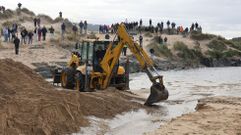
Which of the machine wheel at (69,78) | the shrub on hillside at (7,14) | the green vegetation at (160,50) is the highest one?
the shrub on hillside at (7,14)

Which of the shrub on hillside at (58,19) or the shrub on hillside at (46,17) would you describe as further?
the shrub on hillside at (46,17)

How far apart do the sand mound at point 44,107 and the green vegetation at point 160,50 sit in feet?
123

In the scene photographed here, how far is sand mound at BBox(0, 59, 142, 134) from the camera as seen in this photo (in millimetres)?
13663

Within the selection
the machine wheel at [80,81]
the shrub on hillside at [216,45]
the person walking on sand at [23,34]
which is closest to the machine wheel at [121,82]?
the machine wheel at [80,81]

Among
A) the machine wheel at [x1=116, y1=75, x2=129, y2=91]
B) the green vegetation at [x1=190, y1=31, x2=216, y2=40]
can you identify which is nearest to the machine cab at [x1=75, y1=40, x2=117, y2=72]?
the machine wheel at [x1=116, y1=75, x2=129, y2=91]

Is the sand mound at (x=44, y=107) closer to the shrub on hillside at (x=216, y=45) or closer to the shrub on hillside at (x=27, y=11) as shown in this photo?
the shrub on hillside at (x=27, y=11)

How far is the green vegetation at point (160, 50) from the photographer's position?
58.4m

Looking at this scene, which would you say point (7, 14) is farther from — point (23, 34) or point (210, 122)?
point (210, 122)

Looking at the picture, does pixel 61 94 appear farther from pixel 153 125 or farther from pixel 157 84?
pixel 157 84

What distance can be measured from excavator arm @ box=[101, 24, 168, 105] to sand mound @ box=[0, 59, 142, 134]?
0.97 metres

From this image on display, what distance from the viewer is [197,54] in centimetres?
6538

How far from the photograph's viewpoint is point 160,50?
194 feet

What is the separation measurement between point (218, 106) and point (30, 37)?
92.7ft

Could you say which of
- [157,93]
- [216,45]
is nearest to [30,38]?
[157,93]
